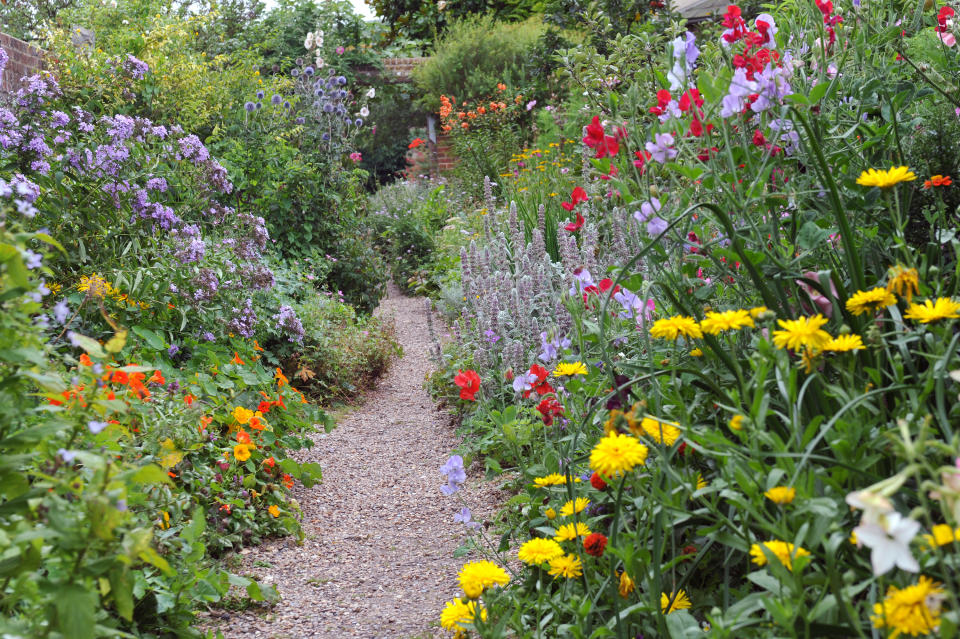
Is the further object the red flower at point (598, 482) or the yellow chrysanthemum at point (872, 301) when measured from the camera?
the red flower at point (598, 482)

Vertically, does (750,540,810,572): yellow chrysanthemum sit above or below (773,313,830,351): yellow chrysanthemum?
below

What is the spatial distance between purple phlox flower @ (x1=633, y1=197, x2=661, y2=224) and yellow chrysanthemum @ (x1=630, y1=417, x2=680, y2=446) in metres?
0.48

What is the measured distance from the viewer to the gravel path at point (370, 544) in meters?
2.12

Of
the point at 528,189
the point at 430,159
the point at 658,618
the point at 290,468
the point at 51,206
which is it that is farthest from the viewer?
the point at 430,159

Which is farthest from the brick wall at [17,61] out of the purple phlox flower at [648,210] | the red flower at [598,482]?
the red flower at [598,482]

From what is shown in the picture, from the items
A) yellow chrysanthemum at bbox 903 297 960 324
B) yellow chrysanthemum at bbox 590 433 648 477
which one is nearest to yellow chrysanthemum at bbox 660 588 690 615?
yellow chrysanthemum at bbox 590 433 648 477

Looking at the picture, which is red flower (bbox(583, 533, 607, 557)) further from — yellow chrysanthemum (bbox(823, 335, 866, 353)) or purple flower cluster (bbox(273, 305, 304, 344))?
purple flower cluster (bbox(273, 305, 304, 344))

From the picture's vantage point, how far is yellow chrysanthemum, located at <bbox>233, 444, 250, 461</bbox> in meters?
2.58

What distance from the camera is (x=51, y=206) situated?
10.1 ft

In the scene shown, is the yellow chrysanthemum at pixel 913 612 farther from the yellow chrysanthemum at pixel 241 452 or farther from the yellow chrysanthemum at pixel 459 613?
the yellow chrysanthemum at pixel 241 452

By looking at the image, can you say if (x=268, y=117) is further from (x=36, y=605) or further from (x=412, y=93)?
(x=412, y=93)

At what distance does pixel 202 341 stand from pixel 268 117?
9.63 ft

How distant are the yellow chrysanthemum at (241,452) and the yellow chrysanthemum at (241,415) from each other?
0.11 metres

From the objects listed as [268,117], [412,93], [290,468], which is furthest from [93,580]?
[412,93]
